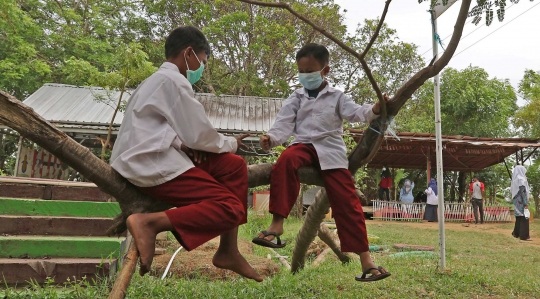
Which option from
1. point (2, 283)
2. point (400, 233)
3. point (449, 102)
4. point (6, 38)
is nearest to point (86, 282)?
point (2, 283)

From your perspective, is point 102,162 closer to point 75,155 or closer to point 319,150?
point 75,155

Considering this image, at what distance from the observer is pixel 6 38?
547 inches

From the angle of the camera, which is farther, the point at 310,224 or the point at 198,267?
the point at 198,267

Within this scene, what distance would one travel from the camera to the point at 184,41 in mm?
2828

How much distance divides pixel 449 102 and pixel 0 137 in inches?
675

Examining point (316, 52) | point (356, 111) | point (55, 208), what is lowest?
point (55, 208)

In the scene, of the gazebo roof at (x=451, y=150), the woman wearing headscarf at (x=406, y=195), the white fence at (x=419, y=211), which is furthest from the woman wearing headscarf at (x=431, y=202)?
the gazebo roof at (x=451, y=150)

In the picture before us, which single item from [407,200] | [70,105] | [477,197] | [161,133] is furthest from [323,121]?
[407,200]

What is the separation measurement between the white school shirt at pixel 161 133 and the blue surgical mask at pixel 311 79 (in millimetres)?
1129

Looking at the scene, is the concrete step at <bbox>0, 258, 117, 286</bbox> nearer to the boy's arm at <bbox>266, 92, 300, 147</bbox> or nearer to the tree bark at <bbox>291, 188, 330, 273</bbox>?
the tree bark at <bbox>291, 188, 330, 273</bbox>

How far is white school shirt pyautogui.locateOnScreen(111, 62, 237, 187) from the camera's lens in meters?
2.51

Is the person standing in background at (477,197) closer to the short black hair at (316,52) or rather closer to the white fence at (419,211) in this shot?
the white fence at (419,211)

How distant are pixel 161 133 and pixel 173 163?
18 cm

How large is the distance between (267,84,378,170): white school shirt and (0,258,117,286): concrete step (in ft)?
7.57
